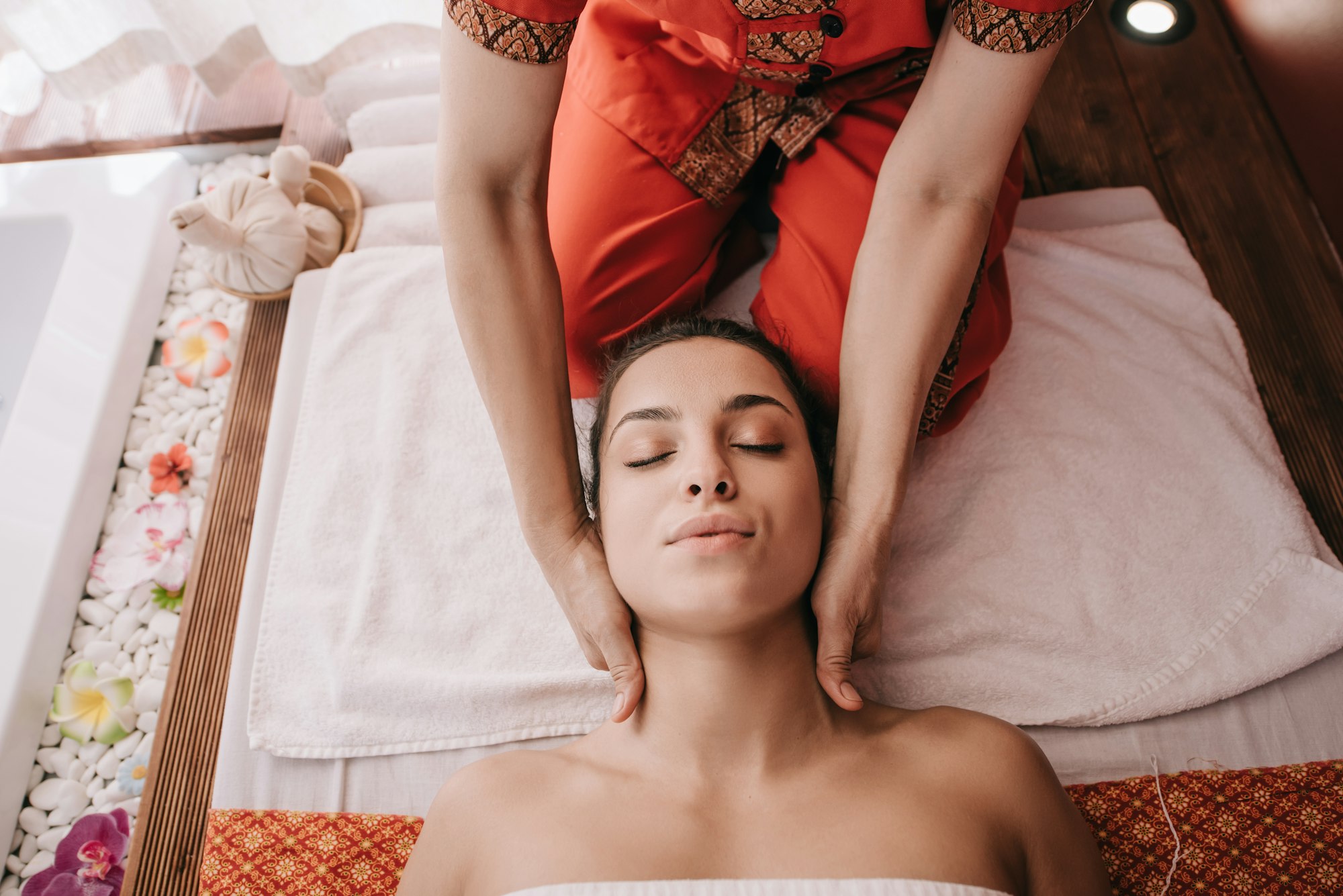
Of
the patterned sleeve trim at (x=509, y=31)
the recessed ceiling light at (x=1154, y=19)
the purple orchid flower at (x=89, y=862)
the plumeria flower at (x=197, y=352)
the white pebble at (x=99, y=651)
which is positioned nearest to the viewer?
the patterned sleeve trim at (x=509, y=31)

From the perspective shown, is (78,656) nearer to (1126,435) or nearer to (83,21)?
(83,21)

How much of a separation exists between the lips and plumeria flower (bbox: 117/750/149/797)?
120 centimetres

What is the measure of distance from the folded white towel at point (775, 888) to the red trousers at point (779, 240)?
756 millimetres

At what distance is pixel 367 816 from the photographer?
1350 millimetres

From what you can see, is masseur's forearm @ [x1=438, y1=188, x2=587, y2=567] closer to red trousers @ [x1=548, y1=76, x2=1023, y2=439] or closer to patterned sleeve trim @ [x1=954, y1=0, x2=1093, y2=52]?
red trousers @ [x1=548, y1=76, x2=1023, y2=439]

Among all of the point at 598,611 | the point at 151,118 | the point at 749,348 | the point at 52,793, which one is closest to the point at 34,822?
the point at 52,793

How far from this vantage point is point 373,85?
215 centimetres

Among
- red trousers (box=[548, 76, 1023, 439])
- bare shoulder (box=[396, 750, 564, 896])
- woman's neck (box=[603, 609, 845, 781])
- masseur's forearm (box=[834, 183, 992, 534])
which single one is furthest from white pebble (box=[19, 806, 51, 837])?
masseur's forearm (box=[834, 183, 992, 534])

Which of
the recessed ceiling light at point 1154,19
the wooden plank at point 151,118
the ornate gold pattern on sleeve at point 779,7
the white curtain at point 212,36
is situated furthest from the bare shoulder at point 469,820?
the recessed ceiling light at point 1154,19

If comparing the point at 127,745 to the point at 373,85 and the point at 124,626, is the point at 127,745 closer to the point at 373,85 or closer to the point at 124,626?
the point at 124,626

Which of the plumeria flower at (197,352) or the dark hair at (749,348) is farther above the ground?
the plumeria flower at (197,352)

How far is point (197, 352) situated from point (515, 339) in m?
1.15

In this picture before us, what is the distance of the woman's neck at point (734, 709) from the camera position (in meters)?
1.17

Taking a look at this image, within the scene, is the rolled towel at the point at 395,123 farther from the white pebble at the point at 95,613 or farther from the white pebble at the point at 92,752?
the white pebble at the point at 92,752
